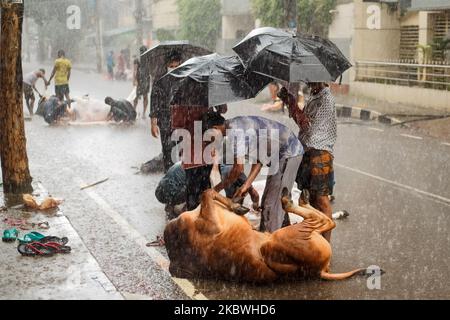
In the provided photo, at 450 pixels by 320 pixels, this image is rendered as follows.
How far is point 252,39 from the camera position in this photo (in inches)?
246

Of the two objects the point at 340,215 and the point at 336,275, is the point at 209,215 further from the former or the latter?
the point at 340,215

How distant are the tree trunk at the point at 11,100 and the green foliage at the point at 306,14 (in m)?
17.4

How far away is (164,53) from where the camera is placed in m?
9.99

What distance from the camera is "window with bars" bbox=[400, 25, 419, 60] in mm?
22922

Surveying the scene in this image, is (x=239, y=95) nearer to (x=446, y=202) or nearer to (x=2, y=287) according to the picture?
(x=2, y=287)

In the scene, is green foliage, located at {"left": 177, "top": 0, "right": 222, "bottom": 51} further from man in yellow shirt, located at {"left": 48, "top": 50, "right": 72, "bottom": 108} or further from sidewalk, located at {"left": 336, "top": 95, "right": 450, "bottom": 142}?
man in yellow shirt, located at {"left": 48, "top": 50, "right": 72, "bottom": 108}

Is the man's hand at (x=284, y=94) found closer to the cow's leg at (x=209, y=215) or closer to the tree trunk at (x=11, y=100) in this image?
the cow's leg at (x=209, y=215)

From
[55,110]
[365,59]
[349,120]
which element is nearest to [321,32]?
[365,59]

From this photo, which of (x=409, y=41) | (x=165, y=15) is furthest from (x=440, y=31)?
(x=165, y=15)

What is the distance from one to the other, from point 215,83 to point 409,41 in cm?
1859

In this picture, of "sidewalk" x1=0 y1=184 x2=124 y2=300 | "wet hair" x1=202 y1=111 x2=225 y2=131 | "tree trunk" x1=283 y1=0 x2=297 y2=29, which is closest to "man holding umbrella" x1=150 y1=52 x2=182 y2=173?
"wet hair" x1=202 y1=111 x2=225 y2=131

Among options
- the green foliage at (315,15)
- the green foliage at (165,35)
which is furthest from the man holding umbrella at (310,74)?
the green foliage at (165,35)

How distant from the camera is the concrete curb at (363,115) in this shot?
17422 mm

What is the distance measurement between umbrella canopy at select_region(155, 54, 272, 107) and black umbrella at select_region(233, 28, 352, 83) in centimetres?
15
